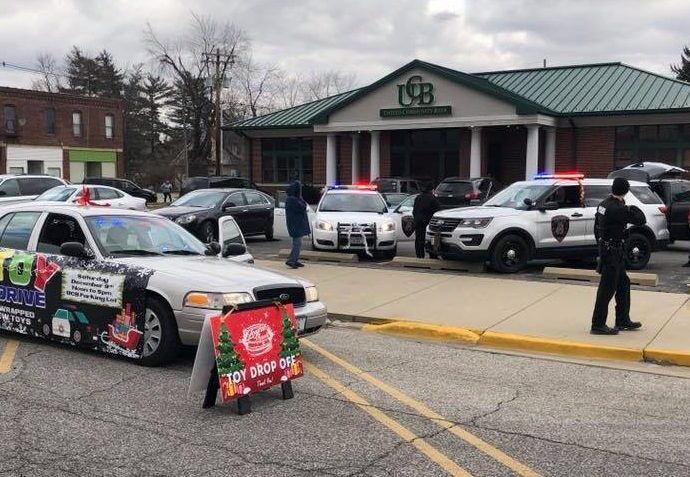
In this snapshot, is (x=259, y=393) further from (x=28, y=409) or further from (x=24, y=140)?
(x=24, y=140)

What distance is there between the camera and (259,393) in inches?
232

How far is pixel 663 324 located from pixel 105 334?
20.7 feet

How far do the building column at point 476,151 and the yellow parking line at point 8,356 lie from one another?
24160 millimetres

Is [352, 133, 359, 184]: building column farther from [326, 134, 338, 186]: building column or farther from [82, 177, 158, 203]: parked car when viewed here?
[82, 177, 158, 203]: parked car

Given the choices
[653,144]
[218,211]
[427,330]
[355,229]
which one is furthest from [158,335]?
[653,144]

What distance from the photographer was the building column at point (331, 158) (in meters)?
33.7

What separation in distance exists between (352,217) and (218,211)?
3.90 metres

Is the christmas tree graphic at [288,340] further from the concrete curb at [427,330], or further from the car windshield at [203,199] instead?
the car windshield at [203,199]

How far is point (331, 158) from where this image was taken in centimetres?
3384

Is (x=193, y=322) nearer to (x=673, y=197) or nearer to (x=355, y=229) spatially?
(x=355, y=229)

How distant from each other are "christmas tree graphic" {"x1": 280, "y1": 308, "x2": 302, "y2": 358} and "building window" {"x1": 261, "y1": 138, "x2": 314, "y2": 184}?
3024 centimetres

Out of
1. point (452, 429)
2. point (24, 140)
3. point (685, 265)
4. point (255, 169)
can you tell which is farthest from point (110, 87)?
point (452, 429)

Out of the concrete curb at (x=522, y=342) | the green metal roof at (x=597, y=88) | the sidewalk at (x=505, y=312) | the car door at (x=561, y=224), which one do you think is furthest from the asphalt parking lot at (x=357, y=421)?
the green metal roof at (x=597, y=88)

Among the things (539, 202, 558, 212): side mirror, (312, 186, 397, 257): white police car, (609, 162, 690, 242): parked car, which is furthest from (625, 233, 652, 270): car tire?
(312, 186, 397, 257): white police car
